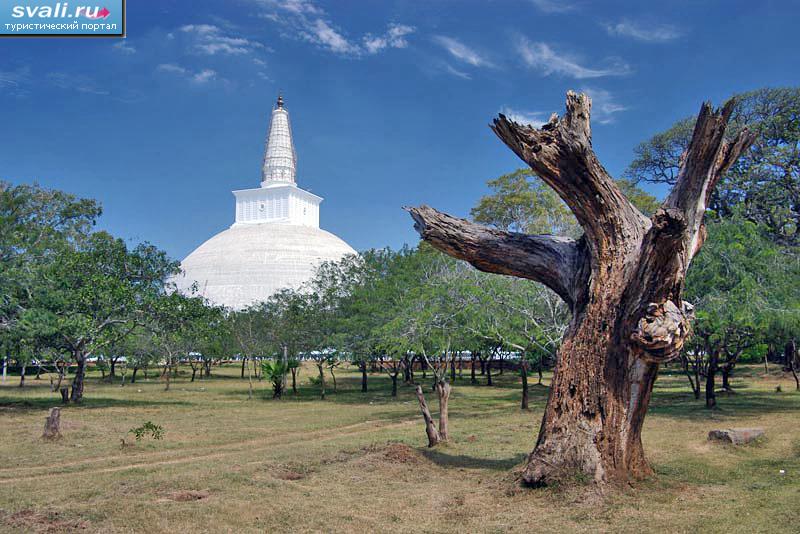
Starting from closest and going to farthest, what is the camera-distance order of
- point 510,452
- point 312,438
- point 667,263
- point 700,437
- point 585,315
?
1. point 667,263
2. point 585,315
3. point 510,452
4. point 700,437
5. point 312,438

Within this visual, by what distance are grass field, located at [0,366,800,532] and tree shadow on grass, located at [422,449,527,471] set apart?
36mm

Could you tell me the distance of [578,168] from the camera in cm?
853

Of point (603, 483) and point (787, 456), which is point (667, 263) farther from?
point (787, 456)

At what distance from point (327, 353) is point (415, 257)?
5.92 metres

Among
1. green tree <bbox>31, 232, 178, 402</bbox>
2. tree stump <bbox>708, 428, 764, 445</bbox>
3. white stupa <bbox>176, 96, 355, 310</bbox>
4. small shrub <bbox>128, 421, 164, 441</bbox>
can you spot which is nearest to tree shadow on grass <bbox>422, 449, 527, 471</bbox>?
tree stump <bbox>708, 428, 764, 445</bbox>

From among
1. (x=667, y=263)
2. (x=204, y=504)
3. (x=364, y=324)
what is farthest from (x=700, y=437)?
(x=364, y=324)

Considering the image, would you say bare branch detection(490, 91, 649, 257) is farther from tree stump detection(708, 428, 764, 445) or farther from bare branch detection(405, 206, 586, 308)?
tree stump detection(708, 428, 764, 445)

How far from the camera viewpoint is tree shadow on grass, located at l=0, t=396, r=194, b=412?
21531 mm

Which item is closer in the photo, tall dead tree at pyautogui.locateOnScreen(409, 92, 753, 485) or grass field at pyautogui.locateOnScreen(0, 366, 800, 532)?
grass field at pyautogui.locateOnScreen(0, 366, 800, 532)

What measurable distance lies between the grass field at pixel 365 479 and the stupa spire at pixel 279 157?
61809 millimetres

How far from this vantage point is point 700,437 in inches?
522

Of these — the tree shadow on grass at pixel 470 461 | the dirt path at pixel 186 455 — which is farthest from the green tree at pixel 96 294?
the tree shadow on grass at pixel 470 461

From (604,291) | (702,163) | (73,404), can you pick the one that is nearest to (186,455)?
(604,291)

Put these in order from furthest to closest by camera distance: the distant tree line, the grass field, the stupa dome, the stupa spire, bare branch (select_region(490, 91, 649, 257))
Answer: the stupa spire
the stupa dome
the distant tree line
bare branch (select_region(490, 91, 649, 257))
the grass field
